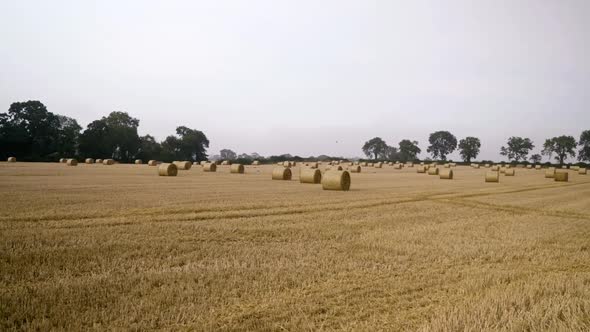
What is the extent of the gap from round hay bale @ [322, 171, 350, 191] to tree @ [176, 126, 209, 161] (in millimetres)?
76898

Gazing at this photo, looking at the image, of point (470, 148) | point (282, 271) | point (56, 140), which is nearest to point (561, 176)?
point (282, 271)

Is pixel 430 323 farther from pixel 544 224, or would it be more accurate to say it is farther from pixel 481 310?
pixel 544 224

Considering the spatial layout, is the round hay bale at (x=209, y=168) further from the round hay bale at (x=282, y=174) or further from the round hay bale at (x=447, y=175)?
the round hay bale at (x=447, y=175)

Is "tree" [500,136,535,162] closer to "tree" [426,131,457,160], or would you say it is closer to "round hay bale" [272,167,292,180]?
"tree" [426,131,457,160]

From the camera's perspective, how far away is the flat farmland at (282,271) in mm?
4602

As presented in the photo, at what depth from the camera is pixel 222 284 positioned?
5.69 m

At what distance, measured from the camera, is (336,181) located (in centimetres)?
2130

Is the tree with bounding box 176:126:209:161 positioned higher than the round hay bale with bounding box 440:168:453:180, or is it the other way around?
the tree with bounding box 176:126:209:161

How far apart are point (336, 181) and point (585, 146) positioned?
525ft

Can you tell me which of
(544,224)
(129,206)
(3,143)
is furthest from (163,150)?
(544,224)

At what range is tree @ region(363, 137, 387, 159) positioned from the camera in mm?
187875

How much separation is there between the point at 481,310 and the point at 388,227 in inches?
229

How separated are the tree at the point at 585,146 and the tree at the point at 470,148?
34.2 meters

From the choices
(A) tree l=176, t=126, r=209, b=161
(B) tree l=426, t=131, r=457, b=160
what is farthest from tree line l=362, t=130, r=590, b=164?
(A) tree l=176, t=126, r=209, b=161
